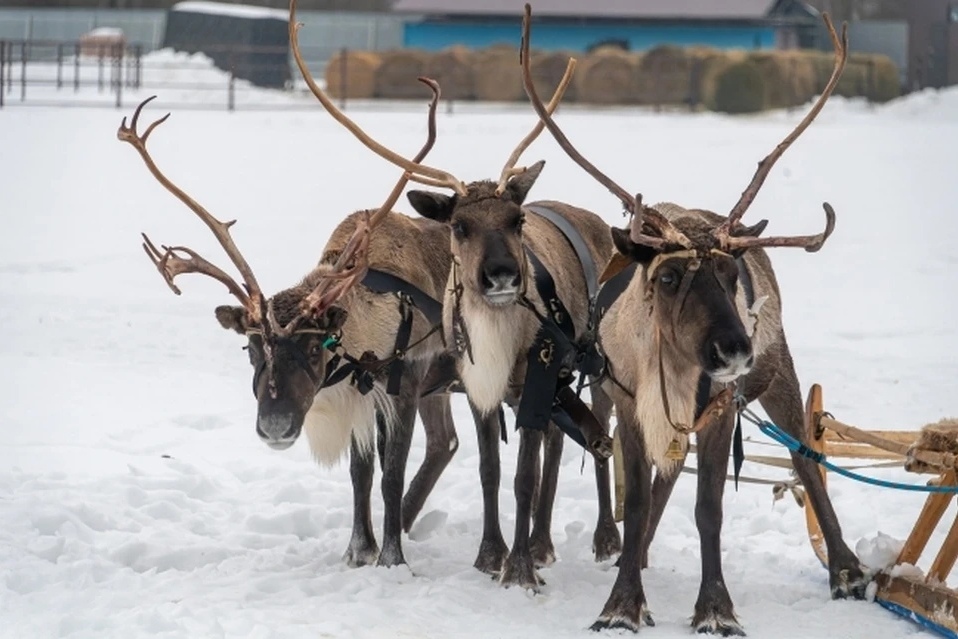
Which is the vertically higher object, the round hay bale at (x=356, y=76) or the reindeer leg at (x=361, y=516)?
the round hay bale at (x=356, y=76)

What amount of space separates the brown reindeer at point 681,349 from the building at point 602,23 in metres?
48.8

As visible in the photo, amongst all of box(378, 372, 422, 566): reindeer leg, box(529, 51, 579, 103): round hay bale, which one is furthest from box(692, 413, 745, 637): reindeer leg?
box(529, 51, 579, 103): round hay bale

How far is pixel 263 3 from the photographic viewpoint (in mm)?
71375

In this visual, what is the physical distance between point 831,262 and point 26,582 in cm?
1414

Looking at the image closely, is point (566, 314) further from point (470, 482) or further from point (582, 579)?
point (470, 482)

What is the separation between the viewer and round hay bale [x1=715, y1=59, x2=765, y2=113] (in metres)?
44.4

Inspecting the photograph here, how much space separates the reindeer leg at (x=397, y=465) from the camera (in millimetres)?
8312

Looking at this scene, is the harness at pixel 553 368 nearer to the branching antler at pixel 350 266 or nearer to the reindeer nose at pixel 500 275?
the reindeer nose at pixel 500 275

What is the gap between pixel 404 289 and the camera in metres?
8.70

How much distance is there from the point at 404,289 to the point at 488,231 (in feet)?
3.14

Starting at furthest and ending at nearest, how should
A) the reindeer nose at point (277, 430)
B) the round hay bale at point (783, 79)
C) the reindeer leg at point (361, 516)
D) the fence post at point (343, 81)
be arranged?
the round hay bale at point (783, 79) < the fence post at point (343, 81) < the reindeer leg at point (361, 516) < the reindeer nose at point (277, 430)

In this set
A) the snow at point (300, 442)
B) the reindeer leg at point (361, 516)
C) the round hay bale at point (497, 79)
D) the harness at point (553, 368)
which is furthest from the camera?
the round hay bale at point (497, 79)

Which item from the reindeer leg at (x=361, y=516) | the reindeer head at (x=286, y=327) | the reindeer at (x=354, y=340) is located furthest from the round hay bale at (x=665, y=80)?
the reindeer head at (x=286, y=327)

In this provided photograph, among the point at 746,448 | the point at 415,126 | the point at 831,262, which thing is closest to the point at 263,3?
the point at 415,126
